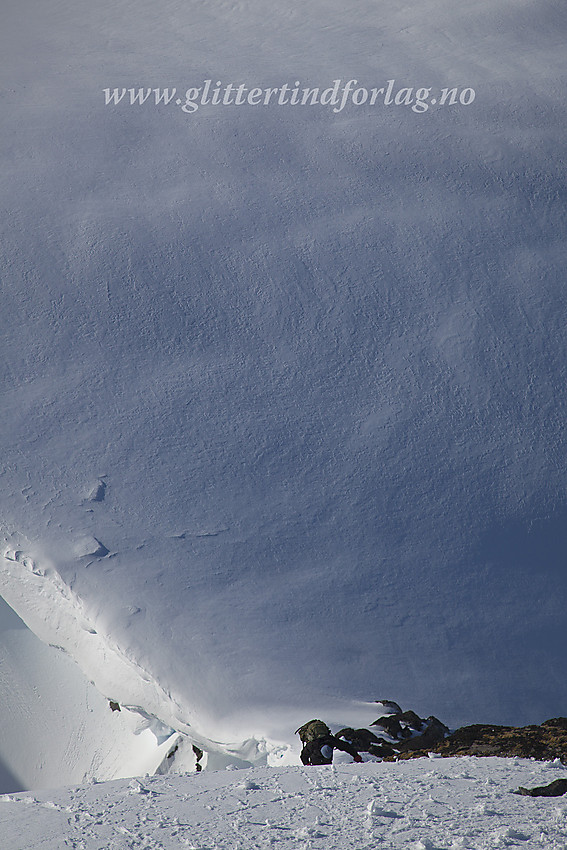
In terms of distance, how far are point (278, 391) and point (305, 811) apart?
1.51 meters

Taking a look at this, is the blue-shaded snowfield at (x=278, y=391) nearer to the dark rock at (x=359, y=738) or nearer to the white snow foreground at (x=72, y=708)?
the white snow foreground at (x=72, y=708)

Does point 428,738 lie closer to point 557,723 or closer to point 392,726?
point 392,726

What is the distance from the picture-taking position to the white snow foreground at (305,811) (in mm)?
1108

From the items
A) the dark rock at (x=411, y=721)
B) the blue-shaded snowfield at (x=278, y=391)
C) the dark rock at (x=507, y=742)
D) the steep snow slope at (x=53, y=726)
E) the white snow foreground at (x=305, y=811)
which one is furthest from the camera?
the steep snow slope at (x=53, y=726)

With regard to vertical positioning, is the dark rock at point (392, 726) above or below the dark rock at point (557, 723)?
below

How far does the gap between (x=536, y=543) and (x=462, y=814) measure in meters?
1.14

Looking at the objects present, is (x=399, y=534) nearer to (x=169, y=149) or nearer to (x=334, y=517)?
(x=334, y=517)

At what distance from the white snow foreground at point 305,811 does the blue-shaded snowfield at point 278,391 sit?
0.46m

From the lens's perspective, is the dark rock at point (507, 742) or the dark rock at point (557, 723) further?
the dark rock at point (557, 723)

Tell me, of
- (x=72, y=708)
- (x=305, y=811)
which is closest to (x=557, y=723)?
(x=305, y=811)

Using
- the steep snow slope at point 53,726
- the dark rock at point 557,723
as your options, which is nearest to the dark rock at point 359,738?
the dark rock at point 557,723

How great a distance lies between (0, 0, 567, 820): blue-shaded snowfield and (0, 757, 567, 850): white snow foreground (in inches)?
18.1

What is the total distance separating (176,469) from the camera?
2289mm

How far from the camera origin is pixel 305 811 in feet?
3.95
